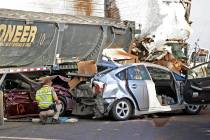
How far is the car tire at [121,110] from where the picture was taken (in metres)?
14.5

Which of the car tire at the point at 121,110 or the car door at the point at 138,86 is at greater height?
the car door at the point at 138,86

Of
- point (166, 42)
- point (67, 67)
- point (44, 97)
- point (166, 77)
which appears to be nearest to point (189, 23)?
point (166, 42)

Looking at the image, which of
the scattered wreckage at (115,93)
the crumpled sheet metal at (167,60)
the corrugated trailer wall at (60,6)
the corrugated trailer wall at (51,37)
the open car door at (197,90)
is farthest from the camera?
the corrugated trailer wall at (60,6)

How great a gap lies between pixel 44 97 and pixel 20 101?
4.31 ft

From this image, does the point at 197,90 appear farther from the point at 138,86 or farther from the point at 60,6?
the point at 60,6

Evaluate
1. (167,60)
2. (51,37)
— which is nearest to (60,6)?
(167,60)

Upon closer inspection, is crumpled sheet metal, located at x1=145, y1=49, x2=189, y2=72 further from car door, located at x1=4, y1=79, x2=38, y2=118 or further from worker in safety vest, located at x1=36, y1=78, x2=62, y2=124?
worker in safety vest, located at x1=36, y1=78, x2=62, y2=124

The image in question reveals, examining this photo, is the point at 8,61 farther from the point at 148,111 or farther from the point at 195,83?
the point at 195,83

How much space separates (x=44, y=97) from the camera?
14.8 m

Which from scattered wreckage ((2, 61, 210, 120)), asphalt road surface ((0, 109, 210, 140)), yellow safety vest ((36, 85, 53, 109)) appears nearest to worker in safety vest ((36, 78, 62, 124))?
yellow safety vest ((36, 85, 53, 109))

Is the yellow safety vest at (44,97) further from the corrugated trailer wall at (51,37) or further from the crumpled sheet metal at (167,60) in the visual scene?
the crumpled sheet metal at (167,60)

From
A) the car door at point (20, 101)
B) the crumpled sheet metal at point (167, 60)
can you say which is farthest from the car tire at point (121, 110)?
the crumpled sheet metal at point (167, 60)

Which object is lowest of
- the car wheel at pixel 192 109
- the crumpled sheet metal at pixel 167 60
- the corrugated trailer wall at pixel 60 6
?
the car wheel at pixel 192 109

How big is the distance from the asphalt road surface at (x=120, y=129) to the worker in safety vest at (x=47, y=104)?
39cm
